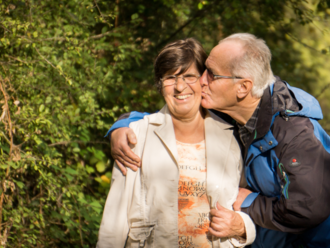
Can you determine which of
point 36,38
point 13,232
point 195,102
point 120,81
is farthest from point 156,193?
point 120,81

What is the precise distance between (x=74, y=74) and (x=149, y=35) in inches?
61.9

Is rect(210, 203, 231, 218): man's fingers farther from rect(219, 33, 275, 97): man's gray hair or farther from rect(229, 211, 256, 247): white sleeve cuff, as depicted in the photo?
rect(219, 33, 275, 97): man's gray hair

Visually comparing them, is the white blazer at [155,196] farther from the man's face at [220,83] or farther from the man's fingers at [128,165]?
the man's face at [220,83]

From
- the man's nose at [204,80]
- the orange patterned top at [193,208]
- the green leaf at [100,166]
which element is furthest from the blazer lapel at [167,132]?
the green leaf at [100,166]

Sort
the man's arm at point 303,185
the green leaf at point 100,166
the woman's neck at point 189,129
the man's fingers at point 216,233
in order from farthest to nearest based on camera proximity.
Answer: the green leaf at point 100,166 < the woman's neck at point 189,129 < the man's fingers at point 216,233 < the man's arm at point 303,185

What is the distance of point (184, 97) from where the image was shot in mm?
2252

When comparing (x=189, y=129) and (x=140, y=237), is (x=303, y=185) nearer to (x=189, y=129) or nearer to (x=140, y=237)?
(x=189, y=129)

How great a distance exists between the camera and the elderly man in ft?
5.99

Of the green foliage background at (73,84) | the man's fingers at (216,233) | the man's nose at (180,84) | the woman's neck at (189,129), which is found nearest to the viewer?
the man's fingers at (216,233)

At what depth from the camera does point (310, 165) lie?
1815 mm

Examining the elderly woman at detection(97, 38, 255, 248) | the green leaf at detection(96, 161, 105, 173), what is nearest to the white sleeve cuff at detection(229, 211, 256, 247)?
the elderly woman at detection(97, 38, 255, 248)

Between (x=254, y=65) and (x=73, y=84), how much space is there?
1.85 meters

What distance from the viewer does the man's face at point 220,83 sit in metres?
2.23

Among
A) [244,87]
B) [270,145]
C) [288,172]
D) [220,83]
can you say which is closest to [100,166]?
[220,83]
